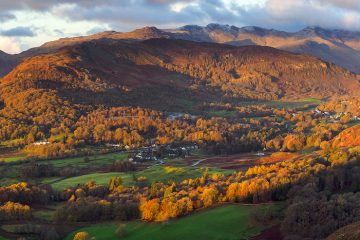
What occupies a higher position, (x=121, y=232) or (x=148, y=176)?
(x=148, y=176)

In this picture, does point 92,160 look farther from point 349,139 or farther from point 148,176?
point 349,139

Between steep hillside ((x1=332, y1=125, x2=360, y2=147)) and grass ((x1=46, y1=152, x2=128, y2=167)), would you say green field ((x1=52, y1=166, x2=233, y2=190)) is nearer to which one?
grass ((x1=46, y1=152, x2=128, y2=167))

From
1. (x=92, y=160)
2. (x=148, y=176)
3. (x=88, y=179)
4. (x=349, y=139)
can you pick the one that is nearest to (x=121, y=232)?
(x=148, y=176)

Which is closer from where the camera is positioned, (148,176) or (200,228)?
(200,228)

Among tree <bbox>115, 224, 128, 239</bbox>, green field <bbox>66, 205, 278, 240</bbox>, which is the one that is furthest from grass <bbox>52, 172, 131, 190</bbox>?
tree <bbox>115, 224, 128, 239</bbox>

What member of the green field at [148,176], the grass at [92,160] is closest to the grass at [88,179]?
the green field at [148,176]

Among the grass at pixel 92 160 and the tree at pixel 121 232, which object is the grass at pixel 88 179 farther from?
the tree at pixel 121 232

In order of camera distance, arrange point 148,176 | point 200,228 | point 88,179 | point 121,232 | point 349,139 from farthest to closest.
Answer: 1. point 349,139
2. point 148,176
3. point 88,179
4. point 121,232
5. point 200,228
